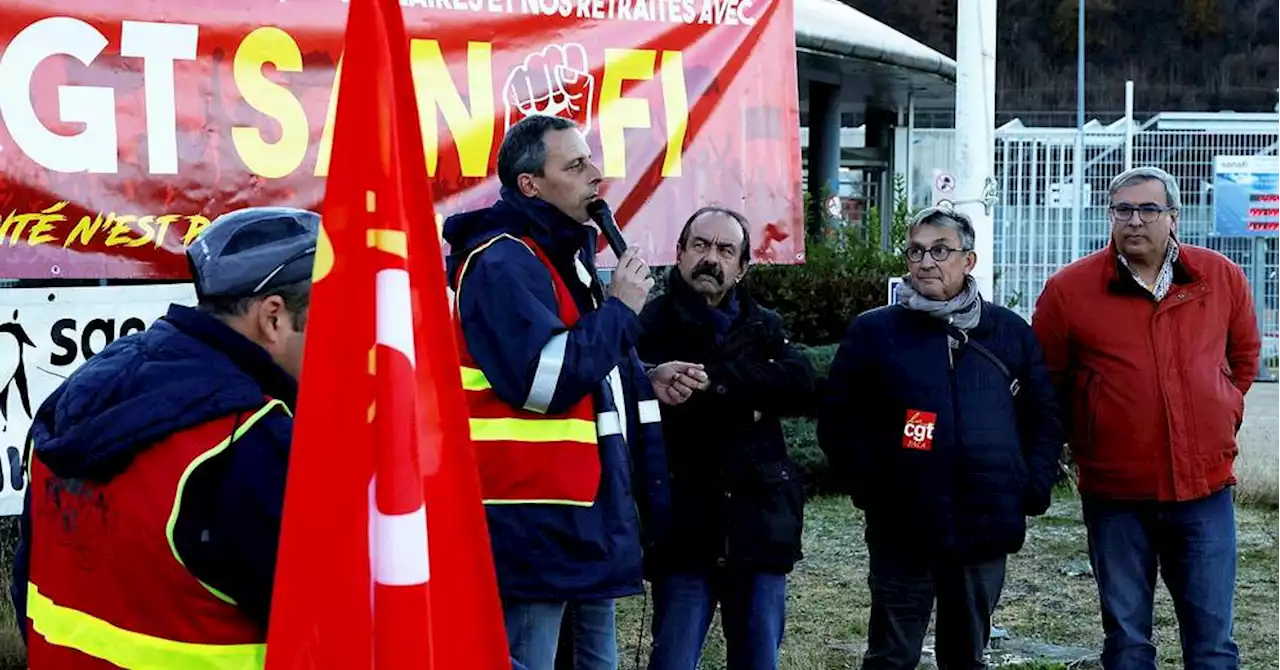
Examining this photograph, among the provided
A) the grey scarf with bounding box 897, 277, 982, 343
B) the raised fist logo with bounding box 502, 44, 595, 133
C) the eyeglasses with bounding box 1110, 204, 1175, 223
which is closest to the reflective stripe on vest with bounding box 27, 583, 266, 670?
the grey scarf with bounding box 897, 277, 982, 343

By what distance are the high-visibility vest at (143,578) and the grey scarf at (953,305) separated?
2863 mm

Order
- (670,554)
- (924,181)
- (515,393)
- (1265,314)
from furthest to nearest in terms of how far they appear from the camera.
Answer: (1265,314), (924,181), (670,554), (515,393)

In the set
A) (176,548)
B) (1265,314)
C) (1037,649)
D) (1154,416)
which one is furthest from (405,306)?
(1265,314)

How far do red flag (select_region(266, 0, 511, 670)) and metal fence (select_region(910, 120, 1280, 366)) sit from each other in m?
14.9

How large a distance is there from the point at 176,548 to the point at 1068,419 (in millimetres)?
3573

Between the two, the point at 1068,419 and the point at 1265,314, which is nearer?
the point at 1068,419

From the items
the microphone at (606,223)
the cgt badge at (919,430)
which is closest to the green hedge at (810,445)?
the cgt badge at (919,430)

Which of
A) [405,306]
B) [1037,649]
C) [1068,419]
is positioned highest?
[405,306]

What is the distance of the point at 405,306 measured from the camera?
2303 millimetres

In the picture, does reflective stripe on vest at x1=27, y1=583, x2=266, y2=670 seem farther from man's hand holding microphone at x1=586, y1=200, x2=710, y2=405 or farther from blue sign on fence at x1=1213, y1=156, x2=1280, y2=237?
blue sign on fence at x1=1213, y1=156, x2=1280, y2=237

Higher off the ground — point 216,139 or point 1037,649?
point 216,139

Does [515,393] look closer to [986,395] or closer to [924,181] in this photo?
[986,395]

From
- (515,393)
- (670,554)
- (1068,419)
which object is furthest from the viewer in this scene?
(1068,419)

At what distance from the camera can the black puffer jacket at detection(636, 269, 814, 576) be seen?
475 cm
